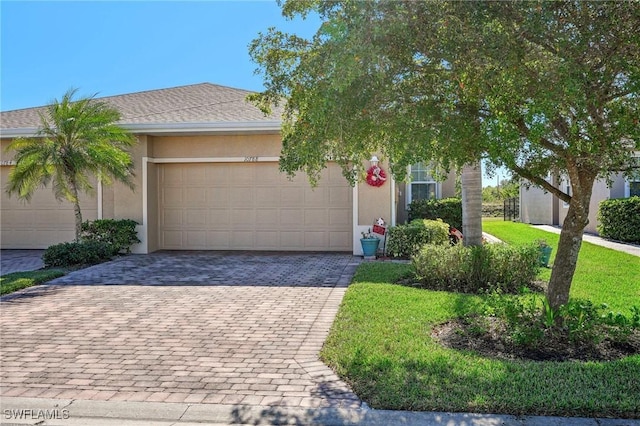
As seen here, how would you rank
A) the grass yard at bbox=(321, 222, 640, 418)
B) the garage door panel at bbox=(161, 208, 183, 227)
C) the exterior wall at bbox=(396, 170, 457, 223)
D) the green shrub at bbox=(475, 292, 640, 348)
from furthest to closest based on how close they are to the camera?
the exterior wall at bbox=(396, 170, 457, 223) → the garage door panel at bbox=(161, 208, 183, 227) → the green shrub at bbox=(475, 292, 640, 348) → the grass yard at bbox=(321, 222, 640, 418)

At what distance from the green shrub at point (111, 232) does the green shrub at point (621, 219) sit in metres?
14.3

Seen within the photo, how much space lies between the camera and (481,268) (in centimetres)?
783

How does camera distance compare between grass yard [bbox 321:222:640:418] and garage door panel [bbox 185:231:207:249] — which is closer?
grass yard [bbox 321:222:640:418]

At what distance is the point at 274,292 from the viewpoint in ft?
26.7

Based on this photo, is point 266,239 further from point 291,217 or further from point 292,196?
point 292,196

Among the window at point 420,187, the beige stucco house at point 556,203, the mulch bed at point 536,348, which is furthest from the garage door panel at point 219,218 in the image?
the beige stucco house at point 556,203

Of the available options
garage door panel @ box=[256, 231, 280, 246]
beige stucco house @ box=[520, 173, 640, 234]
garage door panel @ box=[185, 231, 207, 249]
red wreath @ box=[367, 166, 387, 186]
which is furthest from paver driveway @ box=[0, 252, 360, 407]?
beige stucco house @ box=[520, 173, 640, 234]

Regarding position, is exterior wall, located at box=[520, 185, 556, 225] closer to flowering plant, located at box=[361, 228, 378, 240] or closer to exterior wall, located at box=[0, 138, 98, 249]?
flowering plant, located at box=[361, 228, 378, 240]

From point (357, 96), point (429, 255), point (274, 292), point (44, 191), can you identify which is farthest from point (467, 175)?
point (44, 191)

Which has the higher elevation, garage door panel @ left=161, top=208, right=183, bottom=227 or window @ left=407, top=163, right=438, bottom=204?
window @ left=407, top=163, right=438, bottom=204

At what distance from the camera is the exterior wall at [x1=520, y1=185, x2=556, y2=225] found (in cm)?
2255

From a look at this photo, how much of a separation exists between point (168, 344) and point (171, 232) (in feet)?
29.2

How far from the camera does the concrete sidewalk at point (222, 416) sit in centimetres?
355

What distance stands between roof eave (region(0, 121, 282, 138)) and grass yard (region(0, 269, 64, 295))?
14.5 ft
